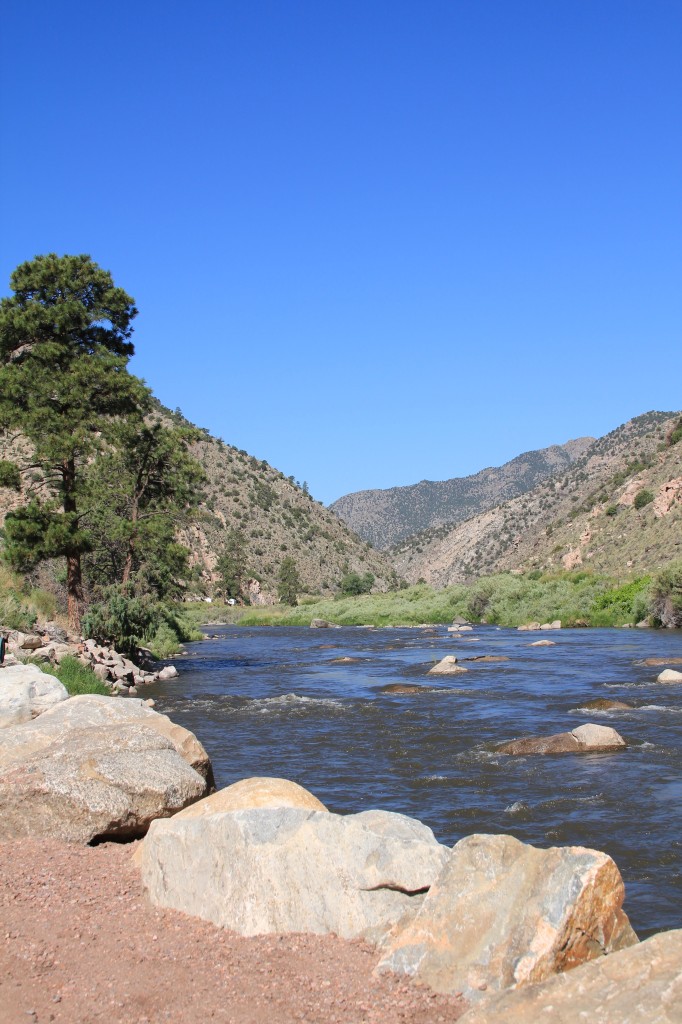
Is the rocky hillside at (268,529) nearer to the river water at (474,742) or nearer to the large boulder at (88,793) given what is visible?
the river water at (474,742)

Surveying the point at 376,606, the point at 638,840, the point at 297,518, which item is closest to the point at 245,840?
the point at 638,840

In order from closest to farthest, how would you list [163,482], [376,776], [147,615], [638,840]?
[638,840]
[376,776]
[147,615]
[163,482]

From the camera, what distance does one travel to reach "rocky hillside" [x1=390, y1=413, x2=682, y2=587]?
2333 inches

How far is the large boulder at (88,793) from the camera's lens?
824cm

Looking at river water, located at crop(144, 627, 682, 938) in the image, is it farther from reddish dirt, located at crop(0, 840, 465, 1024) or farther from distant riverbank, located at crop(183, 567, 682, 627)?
distant riverbank, located at crop(183, 567, 682, 627)

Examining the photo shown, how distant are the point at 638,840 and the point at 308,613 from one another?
192ft

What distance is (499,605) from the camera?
54.4 meters

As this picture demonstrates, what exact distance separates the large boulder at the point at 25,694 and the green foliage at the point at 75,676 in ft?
22.1

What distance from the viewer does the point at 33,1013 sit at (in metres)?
5.22

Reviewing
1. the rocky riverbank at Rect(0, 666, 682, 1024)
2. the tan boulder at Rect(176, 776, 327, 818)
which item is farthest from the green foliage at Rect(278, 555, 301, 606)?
the tan boulder at Rect(176, 776, 327, 818)

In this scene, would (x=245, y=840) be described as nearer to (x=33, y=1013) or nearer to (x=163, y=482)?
(x=33, y=1013)

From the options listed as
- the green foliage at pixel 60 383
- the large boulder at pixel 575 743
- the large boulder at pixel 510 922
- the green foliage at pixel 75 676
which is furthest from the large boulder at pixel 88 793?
the green foliage at pixel 60 383

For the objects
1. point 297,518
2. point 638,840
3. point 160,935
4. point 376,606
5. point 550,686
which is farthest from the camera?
point 297,518

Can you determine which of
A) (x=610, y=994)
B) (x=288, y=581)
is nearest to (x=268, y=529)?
(x=288, y=581)
